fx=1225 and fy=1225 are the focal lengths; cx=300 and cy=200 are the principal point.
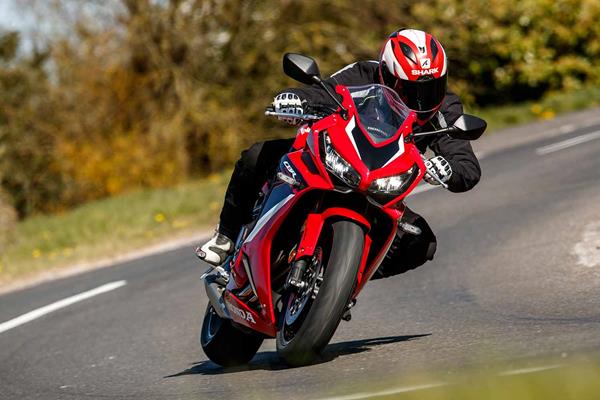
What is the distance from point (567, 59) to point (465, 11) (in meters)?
2.19

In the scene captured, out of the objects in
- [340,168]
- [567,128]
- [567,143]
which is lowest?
[567,128]

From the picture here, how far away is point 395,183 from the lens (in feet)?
19.5

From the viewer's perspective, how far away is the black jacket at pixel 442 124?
6391mm

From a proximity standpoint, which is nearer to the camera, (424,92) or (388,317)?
(424,92)

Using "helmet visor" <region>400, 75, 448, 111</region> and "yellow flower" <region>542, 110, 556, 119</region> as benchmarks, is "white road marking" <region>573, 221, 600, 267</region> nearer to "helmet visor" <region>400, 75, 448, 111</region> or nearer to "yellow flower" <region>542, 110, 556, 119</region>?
"helmet visor" <region>400, 75, 448, 111</region>

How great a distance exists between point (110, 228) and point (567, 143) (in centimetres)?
665

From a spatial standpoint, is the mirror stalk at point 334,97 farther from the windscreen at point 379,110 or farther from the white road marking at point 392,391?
the white road marking at point 392,391

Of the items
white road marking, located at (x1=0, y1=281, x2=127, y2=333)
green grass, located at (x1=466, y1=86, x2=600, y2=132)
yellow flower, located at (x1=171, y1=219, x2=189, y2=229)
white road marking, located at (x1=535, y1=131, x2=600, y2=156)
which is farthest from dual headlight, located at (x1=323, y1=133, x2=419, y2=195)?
green grass, located at (x1=466, y1=86, x2=600, y2=132)

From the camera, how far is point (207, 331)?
24.2 ft

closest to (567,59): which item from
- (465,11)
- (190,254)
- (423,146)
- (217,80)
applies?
(465,11)

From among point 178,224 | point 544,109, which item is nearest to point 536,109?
point 544,109

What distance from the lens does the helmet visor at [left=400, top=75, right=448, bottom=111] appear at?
21.3 ft

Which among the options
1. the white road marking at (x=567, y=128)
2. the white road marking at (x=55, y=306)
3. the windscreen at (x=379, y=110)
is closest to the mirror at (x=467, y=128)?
the windscreen at (x=379, y=110)

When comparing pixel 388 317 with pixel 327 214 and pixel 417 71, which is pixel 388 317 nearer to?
pixel 417 71
